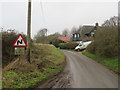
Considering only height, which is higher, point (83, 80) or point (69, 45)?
point (69, 45)

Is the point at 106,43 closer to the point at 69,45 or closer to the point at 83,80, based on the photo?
the point at 83,80

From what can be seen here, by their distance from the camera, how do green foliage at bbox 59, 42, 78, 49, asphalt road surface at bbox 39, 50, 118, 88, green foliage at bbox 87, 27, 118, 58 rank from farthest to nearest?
green foliage at bbox 59, 42, 78, 49, green foliage at bbox 87, 27, 118, 58, asphalt road surface at bbox 39, 50, 118, 88

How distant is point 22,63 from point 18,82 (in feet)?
9.28

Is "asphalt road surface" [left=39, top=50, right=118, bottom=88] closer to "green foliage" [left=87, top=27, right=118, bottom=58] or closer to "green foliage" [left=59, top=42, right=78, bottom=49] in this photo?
"green foliage" [left=87, top=27, right=118, bottom=58]

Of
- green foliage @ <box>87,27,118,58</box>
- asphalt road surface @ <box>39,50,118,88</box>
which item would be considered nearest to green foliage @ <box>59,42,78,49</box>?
green foliage @ <box>87,27,118,58</box>

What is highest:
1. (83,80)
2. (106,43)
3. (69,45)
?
(106,43)

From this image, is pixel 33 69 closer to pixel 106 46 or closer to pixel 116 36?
pixel 116 36

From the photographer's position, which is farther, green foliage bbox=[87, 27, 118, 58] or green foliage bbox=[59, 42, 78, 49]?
green foliage bbox=[59, 42, 78, 49]

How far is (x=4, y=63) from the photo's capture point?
47.3 feet

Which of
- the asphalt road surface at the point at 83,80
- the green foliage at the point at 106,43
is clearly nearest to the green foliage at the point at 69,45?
the green foliage at the point at 106,43

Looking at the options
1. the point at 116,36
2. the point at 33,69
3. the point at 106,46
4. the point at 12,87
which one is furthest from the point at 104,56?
the point at 12,87

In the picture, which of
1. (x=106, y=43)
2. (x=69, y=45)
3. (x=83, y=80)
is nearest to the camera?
(x=83, y=80)

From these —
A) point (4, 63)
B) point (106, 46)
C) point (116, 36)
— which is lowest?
point (4, 63)

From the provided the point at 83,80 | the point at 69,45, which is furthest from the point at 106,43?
the point at 69,45
